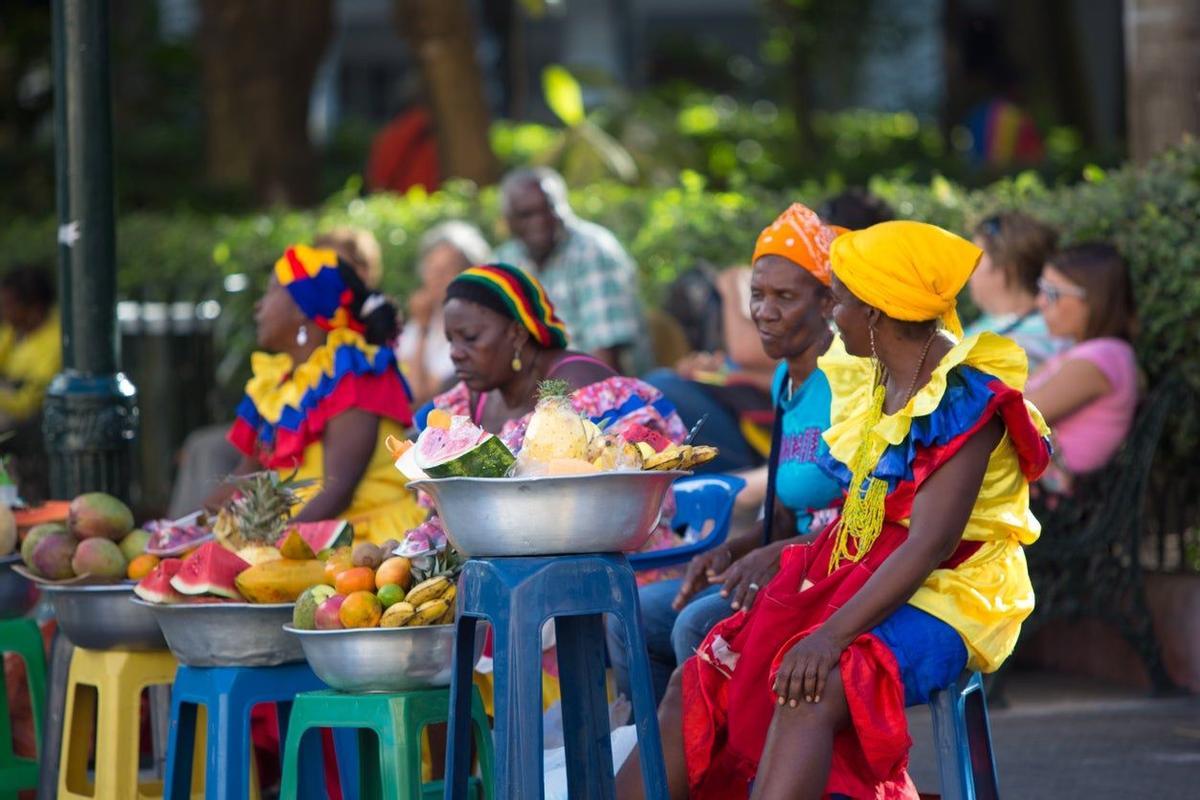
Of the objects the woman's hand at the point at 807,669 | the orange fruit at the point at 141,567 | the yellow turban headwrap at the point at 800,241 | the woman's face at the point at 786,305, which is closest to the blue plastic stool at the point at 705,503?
the woman's face at the point at 786,305

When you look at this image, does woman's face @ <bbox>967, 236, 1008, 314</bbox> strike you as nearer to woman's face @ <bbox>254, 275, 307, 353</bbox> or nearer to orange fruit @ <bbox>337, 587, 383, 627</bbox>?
woman's face @ <bbox>254, 275, 307, 353</bbox>

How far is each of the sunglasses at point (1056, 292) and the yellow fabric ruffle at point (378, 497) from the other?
7.79 feet

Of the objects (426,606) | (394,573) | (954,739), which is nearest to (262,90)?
(394,573)

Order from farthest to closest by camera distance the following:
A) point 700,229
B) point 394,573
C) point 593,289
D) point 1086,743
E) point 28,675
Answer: point 700,229 < point 593,289 < point 1086,743 < point 28,675 < point 394,573

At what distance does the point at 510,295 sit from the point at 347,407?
Answer: 0.80 meters

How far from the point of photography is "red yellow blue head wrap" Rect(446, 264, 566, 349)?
5.40 meters

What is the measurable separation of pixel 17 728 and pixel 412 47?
766cm

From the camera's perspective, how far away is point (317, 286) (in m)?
6.03

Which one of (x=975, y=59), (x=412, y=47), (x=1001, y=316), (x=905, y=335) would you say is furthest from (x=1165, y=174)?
(x=975, y=59)

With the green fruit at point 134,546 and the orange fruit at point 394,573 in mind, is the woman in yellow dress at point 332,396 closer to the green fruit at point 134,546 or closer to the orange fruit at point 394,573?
the green fruit at point 134,546

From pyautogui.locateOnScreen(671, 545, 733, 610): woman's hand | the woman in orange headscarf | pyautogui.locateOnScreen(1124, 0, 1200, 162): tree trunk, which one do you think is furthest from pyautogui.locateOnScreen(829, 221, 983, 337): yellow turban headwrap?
pyautogui.locateOnScreen(1124, 0, 1200, 162): tree trunk

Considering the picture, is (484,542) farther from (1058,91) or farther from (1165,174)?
(1058,91)

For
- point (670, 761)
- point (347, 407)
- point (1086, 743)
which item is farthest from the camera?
point (1086, 743)

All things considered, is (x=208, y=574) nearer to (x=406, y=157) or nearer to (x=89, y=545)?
(x=89, y=545)
